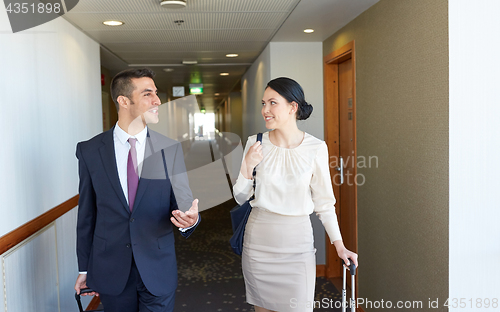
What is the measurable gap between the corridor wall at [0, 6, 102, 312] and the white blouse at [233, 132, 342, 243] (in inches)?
50.2

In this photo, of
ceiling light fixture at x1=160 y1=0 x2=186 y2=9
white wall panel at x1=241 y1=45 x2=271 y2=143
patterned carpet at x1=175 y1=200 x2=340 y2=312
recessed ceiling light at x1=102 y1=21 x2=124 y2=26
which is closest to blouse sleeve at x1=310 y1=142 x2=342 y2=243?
ceiling light fixture at x1=160 y1=0 x2=186 y2=9

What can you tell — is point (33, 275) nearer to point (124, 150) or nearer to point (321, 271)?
Result: point (124, 150)

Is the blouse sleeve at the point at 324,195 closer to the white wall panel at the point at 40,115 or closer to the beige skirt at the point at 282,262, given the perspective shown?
the beige skirt at the point at 282,262

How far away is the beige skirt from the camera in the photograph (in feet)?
7.78

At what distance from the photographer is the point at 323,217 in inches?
93.0

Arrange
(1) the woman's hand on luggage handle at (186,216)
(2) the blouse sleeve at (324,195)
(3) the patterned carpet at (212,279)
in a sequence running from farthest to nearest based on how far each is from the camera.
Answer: (3) the patterned carpet at (212,279) < (2) the blouse sleeve at (324,195) < (1) the woman's hand on luggage handle at (186,216)

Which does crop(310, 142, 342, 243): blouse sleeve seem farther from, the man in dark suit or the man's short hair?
the man's short hair

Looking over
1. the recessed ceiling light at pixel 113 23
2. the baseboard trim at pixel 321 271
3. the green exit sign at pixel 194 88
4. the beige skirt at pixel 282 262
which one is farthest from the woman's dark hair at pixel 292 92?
the green exit sign at pixel 194 88

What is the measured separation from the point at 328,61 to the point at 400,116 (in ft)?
6.25

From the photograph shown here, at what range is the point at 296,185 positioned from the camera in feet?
7.75

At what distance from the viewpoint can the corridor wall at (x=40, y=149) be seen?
2.40 metres

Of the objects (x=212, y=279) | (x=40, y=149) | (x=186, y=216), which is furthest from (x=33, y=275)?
(x=212, y=279)
